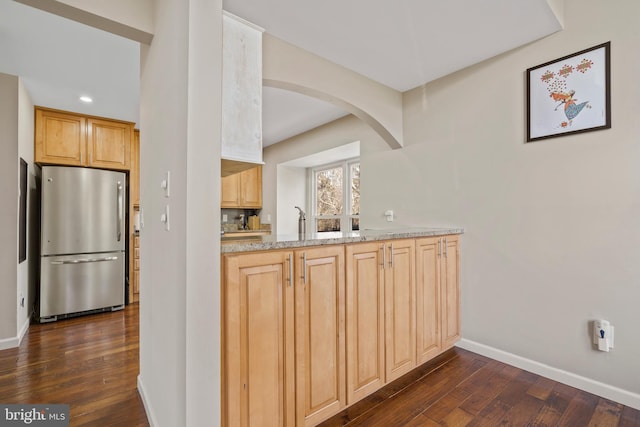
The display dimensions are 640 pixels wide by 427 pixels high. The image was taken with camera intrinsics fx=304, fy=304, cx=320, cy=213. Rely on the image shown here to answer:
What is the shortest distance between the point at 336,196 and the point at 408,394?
10.6ft

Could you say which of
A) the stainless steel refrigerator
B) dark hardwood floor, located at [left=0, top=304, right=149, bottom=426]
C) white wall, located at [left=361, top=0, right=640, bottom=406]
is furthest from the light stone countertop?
the stainless steel refrigerator

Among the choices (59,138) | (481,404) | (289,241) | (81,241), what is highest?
(59,138)

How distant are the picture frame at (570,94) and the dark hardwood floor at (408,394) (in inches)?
66.1

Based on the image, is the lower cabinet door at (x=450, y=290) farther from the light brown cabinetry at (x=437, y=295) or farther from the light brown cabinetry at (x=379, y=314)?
the light brown cabinetry at (x=379, y=314)

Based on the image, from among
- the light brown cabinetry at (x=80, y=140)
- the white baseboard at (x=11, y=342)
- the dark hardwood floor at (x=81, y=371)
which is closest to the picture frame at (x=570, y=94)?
the dark hardwood floor at (x=81, y=371)

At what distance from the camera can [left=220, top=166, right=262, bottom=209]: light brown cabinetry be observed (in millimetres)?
5059

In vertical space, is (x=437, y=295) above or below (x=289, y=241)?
below

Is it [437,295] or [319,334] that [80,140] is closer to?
[319,334]

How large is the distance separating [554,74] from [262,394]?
264 cm

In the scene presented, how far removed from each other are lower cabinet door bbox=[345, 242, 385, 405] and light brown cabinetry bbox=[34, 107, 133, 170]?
11.9 feet

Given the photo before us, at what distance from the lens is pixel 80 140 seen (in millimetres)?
3598

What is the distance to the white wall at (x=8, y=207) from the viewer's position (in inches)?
105

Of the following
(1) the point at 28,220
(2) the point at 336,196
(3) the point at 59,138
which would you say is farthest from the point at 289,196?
(1) the point at 28,220

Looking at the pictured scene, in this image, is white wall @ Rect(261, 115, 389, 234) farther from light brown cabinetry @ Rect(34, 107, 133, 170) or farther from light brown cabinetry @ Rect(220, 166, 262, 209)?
light brown cabinetry @ Rect(34, 107, 133, 170)
